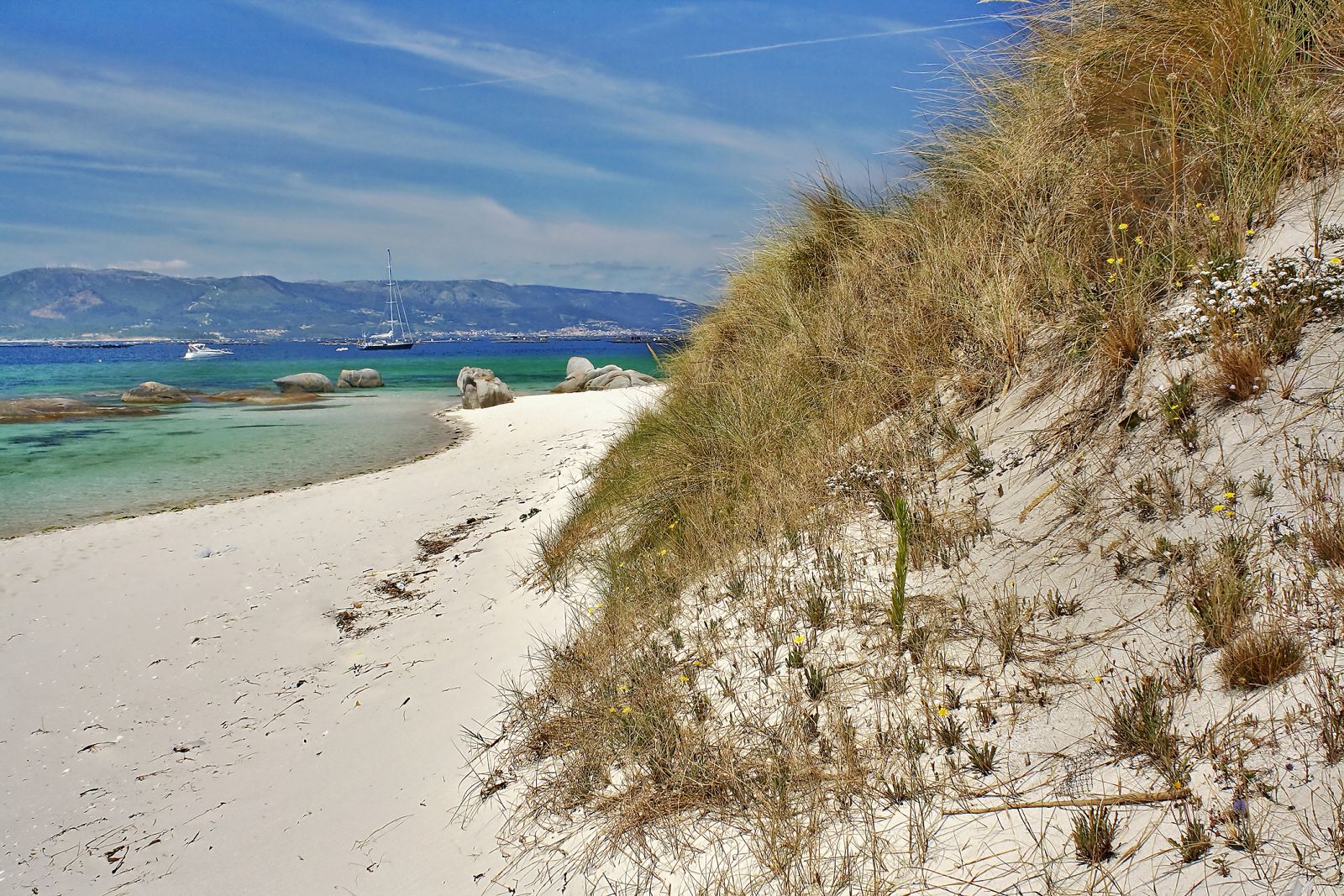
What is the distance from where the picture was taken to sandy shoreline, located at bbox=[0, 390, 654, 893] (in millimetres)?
3377

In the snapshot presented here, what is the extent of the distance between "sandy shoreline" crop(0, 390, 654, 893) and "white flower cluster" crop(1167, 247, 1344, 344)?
Result: 4046 millimetres

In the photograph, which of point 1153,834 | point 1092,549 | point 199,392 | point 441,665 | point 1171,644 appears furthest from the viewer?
point 199,392

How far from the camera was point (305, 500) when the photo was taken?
10.9 meters

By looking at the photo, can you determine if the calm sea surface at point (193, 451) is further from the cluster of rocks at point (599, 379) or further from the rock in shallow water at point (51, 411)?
the cluster of rocks at point (599, 379)

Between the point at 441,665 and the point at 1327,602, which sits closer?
the point at 1327,602

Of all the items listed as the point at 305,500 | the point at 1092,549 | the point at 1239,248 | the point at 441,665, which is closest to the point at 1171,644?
the point at 1092,549

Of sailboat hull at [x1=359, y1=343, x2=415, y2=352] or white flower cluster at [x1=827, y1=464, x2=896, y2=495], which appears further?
sailboat hull at [x1=359, y1=343, x2=415, y2=352]

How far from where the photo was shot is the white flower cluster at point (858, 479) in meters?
4.26

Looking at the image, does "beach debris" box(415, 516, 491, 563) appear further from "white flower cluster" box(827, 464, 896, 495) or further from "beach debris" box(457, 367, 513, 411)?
"beach debris" box(457, 367, 513, 411)

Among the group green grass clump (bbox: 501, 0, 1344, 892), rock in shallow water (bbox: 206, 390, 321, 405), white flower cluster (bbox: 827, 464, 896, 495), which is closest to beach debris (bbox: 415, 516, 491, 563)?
green grass clump (bbox: 501, 0, 1344, 892)

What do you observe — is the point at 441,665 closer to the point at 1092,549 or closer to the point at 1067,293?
the point at 1092,549

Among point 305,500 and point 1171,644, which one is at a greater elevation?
point 1171,644

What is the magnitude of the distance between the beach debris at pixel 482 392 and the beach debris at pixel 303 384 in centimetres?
1052

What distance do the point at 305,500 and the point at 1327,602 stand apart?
11688 mm
